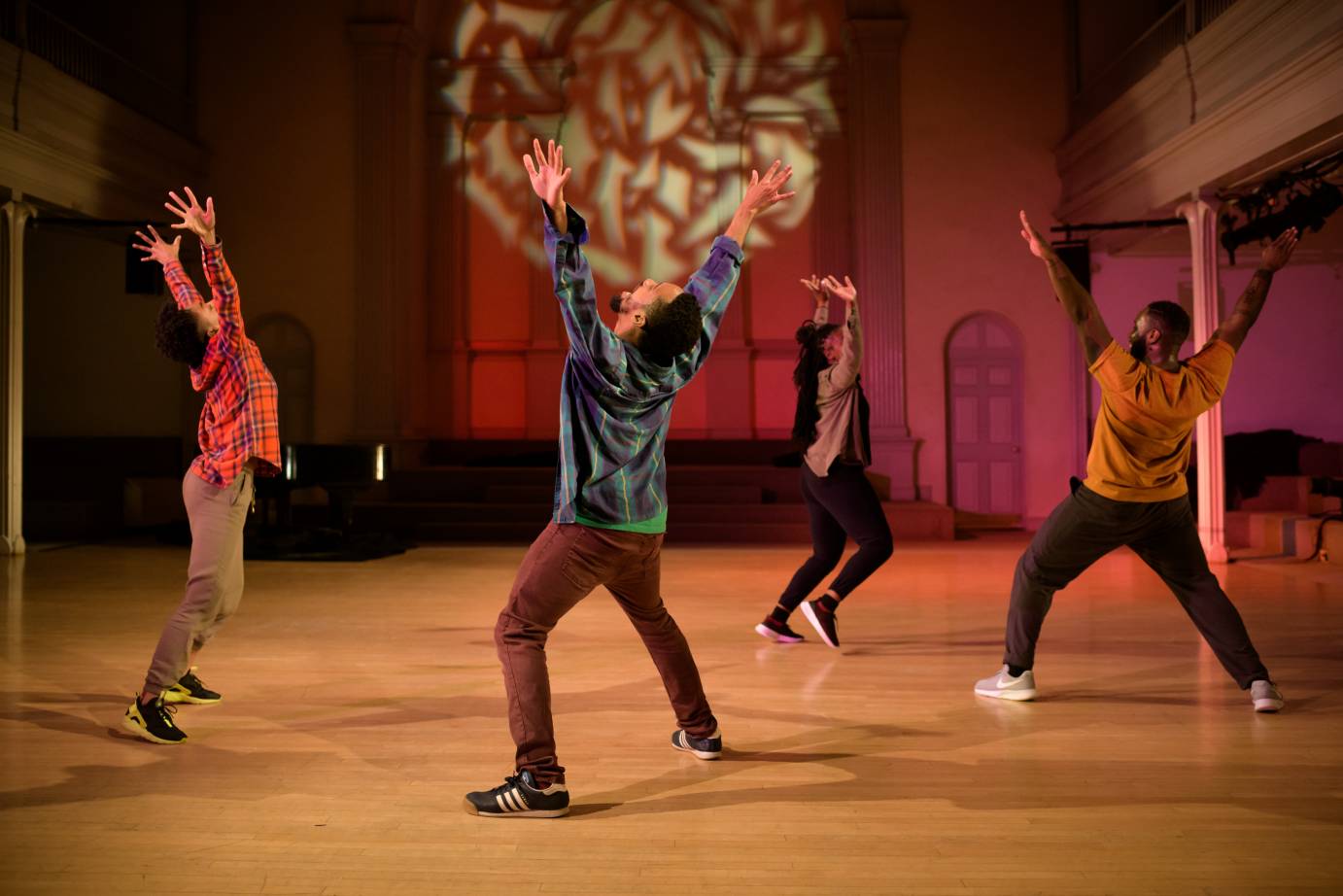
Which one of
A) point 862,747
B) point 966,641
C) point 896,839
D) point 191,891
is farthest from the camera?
point 966,641

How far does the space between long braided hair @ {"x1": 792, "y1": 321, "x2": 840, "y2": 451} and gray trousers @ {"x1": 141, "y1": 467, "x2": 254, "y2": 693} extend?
2257mm

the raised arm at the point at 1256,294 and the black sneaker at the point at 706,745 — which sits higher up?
the raised arm at the point at 1256,294

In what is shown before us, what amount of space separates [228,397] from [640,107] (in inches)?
428

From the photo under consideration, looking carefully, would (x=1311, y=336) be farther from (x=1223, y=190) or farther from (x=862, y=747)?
(x=862, y=747)

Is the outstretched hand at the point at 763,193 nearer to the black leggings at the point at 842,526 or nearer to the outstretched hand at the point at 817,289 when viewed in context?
the outstretched hand at the point at 817,289

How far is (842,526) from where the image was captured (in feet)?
16.0

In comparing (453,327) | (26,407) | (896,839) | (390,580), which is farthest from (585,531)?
(26,407)

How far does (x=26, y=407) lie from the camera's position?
13.5 metres

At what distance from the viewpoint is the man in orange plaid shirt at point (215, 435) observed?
351 centimetres

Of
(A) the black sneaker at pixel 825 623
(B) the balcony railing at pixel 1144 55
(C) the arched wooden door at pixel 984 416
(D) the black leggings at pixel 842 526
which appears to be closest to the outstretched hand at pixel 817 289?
(D) the black leggings at pixel 842 526

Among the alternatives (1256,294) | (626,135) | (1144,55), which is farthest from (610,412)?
(626,135)

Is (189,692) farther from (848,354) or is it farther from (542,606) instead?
(848,354)

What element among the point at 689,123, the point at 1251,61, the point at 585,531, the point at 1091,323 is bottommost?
the point at 585,531

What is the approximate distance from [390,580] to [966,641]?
Result: 13.1 ft
